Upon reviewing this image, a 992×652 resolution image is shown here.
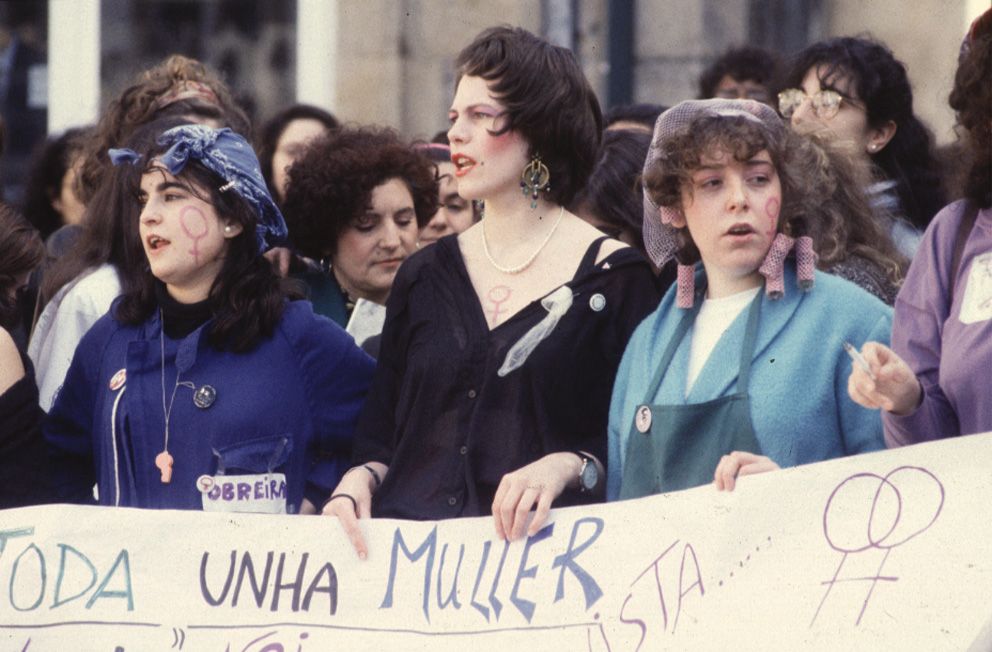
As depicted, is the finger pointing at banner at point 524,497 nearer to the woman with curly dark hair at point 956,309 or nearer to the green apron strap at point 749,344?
the green apron strap at point 749,344

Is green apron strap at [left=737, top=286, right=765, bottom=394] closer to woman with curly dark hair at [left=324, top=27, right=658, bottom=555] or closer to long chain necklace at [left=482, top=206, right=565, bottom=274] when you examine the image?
woman with curly dark hair at [left=324, top=27, right=658, bottom=555]

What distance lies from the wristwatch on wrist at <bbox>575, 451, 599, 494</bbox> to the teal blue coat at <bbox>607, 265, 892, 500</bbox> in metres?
0.09

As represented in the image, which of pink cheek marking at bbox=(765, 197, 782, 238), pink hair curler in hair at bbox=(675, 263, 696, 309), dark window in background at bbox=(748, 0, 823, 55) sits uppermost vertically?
dark window in background at bbox=(748, 0, 823, 55)

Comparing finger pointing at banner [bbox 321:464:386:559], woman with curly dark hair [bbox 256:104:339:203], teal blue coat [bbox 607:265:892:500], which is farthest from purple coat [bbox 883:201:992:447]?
woman with curly dark hair [bbox 256:104:339:203]

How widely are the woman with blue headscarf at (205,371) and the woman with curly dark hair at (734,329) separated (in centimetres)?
81

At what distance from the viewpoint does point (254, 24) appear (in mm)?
9523

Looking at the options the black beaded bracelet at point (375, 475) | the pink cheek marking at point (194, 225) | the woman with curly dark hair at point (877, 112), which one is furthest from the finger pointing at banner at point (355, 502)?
the woman with curly dark hair at point (877, 112)

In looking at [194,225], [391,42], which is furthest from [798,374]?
[391,42]

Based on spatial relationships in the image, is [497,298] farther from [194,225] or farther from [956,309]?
[956,309]

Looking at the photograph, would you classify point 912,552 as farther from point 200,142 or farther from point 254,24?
point 254,24

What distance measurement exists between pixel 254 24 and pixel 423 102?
3.67 ft

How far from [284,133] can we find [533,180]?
315cm

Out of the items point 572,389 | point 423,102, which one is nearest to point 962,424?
point 572,389

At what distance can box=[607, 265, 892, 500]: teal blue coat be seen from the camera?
379 centimetres
